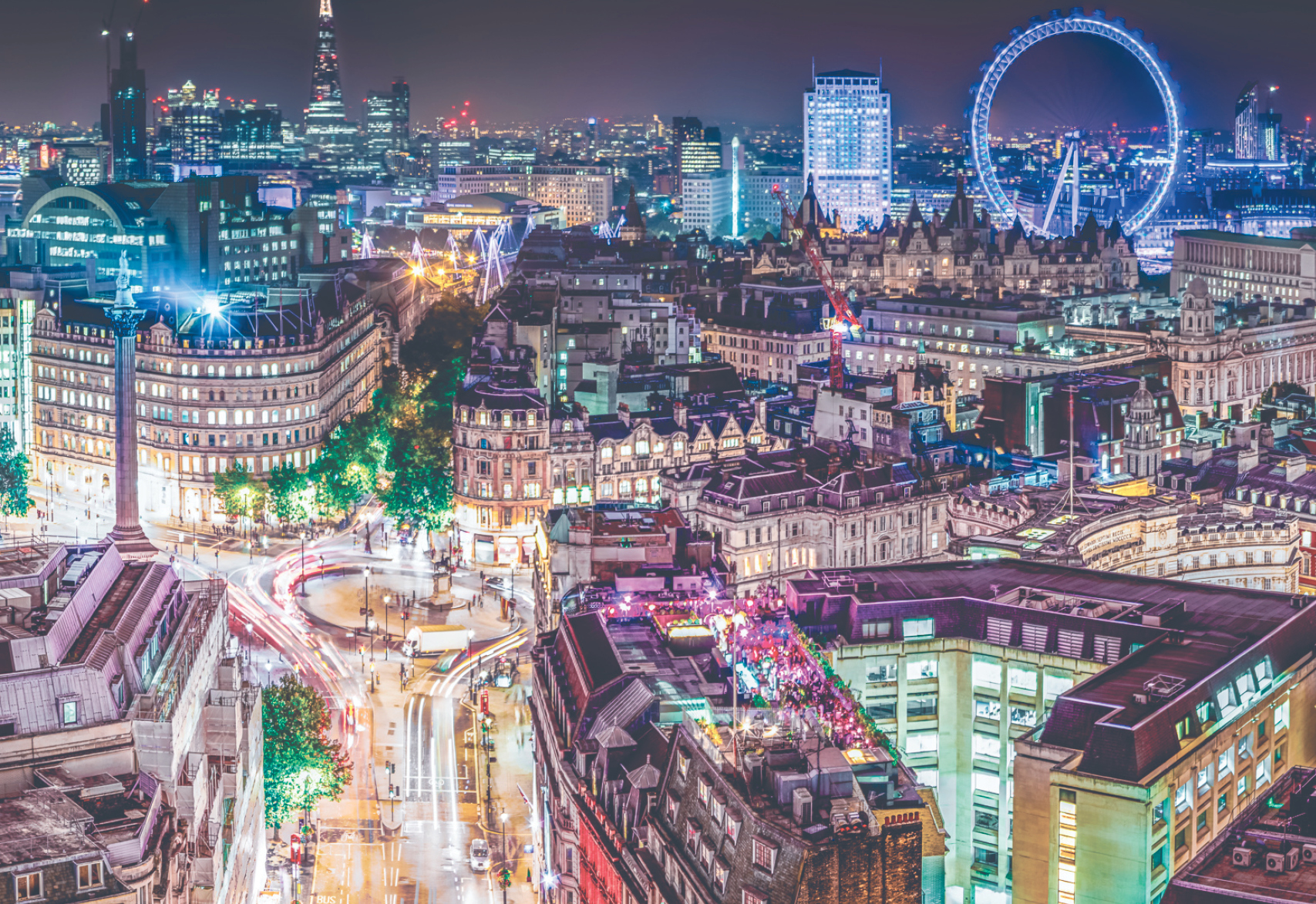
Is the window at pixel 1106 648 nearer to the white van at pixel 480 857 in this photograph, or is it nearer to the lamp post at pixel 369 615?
the white van at pixel 480 857

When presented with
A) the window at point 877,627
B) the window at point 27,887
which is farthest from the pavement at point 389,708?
the window at point 27,887

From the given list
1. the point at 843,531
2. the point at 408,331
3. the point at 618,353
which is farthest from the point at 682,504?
the point at 408,331

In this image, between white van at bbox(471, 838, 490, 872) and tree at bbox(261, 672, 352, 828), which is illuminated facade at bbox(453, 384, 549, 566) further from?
white van at bbox(471, 838, 490, 872)

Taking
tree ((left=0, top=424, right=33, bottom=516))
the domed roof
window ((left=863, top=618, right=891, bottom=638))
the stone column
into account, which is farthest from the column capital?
the domed roof

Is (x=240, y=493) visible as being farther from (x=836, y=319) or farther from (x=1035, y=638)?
(x=1035, y=638)

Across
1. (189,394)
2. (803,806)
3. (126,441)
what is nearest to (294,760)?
(126,441)

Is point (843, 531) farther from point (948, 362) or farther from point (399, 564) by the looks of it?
point (948, 362)
